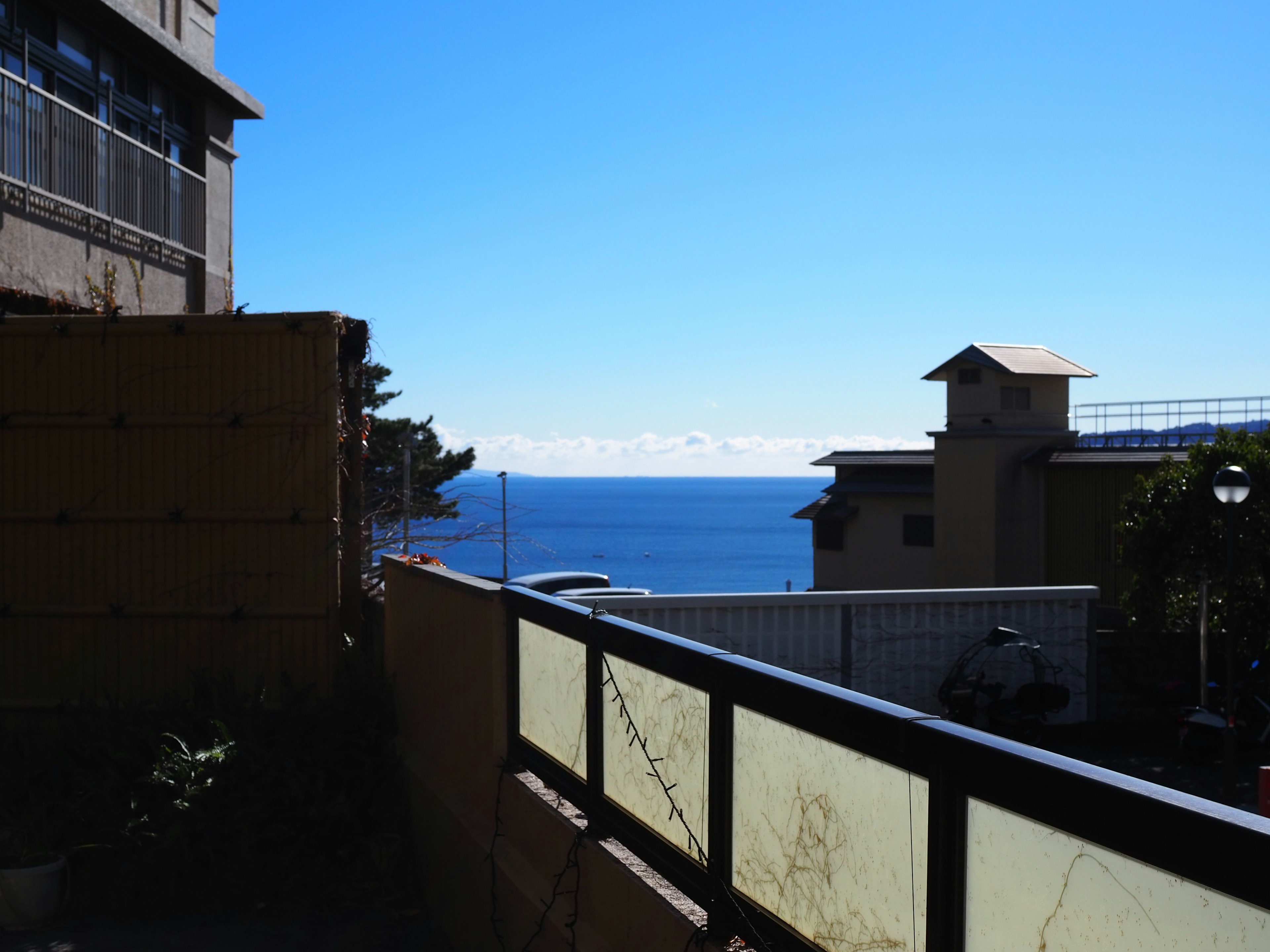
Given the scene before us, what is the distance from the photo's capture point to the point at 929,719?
2605 millimetres

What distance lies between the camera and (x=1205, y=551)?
638 inches

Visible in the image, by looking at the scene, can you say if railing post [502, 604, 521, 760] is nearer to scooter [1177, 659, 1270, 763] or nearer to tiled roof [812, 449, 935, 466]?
scooter [1177, 659, 1270, 763]

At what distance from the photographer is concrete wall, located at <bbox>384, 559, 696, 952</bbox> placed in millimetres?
4293

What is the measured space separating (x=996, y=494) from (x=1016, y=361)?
518 cm

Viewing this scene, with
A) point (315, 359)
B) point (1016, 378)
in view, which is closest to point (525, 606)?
point (315, 359)

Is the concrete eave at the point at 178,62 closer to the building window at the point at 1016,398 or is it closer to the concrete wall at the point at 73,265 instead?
the concrete wall at the point at 73,265

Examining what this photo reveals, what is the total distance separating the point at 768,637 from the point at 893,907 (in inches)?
385

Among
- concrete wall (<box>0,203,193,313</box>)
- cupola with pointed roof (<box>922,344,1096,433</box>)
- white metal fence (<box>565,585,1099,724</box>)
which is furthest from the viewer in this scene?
cupola with pointed roof (<box>922,344,1096,433</box>)

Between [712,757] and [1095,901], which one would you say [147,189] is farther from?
[1095,901]

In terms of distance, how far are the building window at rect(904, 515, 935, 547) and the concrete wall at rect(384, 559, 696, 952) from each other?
3199cm

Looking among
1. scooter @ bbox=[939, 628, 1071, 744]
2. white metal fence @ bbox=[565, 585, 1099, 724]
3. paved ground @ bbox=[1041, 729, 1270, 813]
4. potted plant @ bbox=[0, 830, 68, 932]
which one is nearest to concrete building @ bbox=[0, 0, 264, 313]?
potted plant @ bbox=[0, 830, 68, 932]

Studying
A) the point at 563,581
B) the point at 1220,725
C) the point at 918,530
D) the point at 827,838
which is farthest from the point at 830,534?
the point at 827,838

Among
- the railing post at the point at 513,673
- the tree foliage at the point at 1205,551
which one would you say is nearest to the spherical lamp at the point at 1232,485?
the tree foliage at the point at 1205,551

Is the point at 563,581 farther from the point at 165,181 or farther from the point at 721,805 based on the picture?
the point at 721,805
